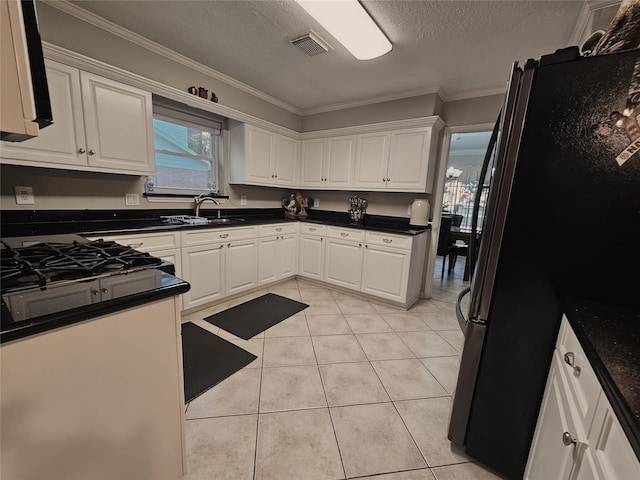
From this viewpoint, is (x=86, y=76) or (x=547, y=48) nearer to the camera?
(x=86, y=76)

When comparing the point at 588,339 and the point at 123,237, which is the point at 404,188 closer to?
the point at 588,339

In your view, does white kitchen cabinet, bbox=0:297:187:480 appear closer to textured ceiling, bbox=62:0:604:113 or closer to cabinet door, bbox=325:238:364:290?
textured ceiling, bbox=62:0:604:113

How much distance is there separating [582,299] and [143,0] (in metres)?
3.06

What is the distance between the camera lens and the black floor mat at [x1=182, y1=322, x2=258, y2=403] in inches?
67.7

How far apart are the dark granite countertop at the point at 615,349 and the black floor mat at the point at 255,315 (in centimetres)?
215

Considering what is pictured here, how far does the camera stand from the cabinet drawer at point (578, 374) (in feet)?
2.23

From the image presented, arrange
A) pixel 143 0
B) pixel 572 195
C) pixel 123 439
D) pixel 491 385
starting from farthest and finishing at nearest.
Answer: pixel 143 0, pixel 491 385, pixel 572 195, pixel 123 439

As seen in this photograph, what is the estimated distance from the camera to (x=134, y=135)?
2.22 m

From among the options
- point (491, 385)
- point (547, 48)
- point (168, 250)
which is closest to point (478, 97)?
point (547, 48)

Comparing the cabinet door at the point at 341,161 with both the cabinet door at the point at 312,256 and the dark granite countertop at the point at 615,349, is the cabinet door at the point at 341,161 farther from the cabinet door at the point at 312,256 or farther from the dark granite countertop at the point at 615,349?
the dark granite countertop at the point at 615,349

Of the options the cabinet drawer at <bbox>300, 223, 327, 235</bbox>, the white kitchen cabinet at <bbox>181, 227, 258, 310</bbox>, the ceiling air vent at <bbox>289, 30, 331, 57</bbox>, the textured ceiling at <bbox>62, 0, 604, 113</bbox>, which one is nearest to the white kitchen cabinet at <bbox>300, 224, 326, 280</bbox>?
the cabinet drawer at <bbox>300, 223, 327, 235</bbox>

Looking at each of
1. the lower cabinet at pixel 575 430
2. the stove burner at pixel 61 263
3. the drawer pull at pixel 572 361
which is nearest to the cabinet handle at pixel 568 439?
the lower cabinet at pixel 575 430

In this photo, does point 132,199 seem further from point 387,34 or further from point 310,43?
point 387,34

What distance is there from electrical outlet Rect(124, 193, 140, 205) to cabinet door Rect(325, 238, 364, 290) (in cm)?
215
